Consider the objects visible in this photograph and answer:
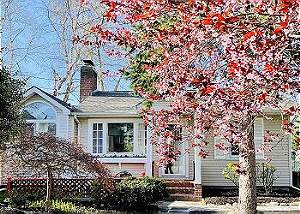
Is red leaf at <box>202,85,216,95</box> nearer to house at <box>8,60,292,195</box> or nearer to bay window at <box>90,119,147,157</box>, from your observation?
house at <box>8,60,292,195</box>

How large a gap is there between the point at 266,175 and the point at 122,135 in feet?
21.5

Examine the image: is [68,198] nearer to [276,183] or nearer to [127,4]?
[276,183]

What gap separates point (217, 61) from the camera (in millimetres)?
7152

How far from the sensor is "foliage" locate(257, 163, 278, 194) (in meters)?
19.4

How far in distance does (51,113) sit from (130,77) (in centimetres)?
537

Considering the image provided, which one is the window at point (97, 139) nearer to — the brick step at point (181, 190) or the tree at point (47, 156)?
the brick step at point (181, 190)

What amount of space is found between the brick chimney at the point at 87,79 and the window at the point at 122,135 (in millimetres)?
4069

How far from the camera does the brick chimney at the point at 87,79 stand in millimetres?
25672

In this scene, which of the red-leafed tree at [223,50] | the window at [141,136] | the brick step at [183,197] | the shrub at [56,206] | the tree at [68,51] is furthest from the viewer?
the tree at [68,51]

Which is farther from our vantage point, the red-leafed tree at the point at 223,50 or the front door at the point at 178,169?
the front door at the point at 178,169

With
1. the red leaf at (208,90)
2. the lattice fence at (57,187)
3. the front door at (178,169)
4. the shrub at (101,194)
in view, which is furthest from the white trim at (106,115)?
the red leaf at (208,90)

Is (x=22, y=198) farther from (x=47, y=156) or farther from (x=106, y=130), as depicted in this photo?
(x=106, y=130)

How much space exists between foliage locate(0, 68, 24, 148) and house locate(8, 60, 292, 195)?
324 inches

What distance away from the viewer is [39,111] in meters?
22.0
